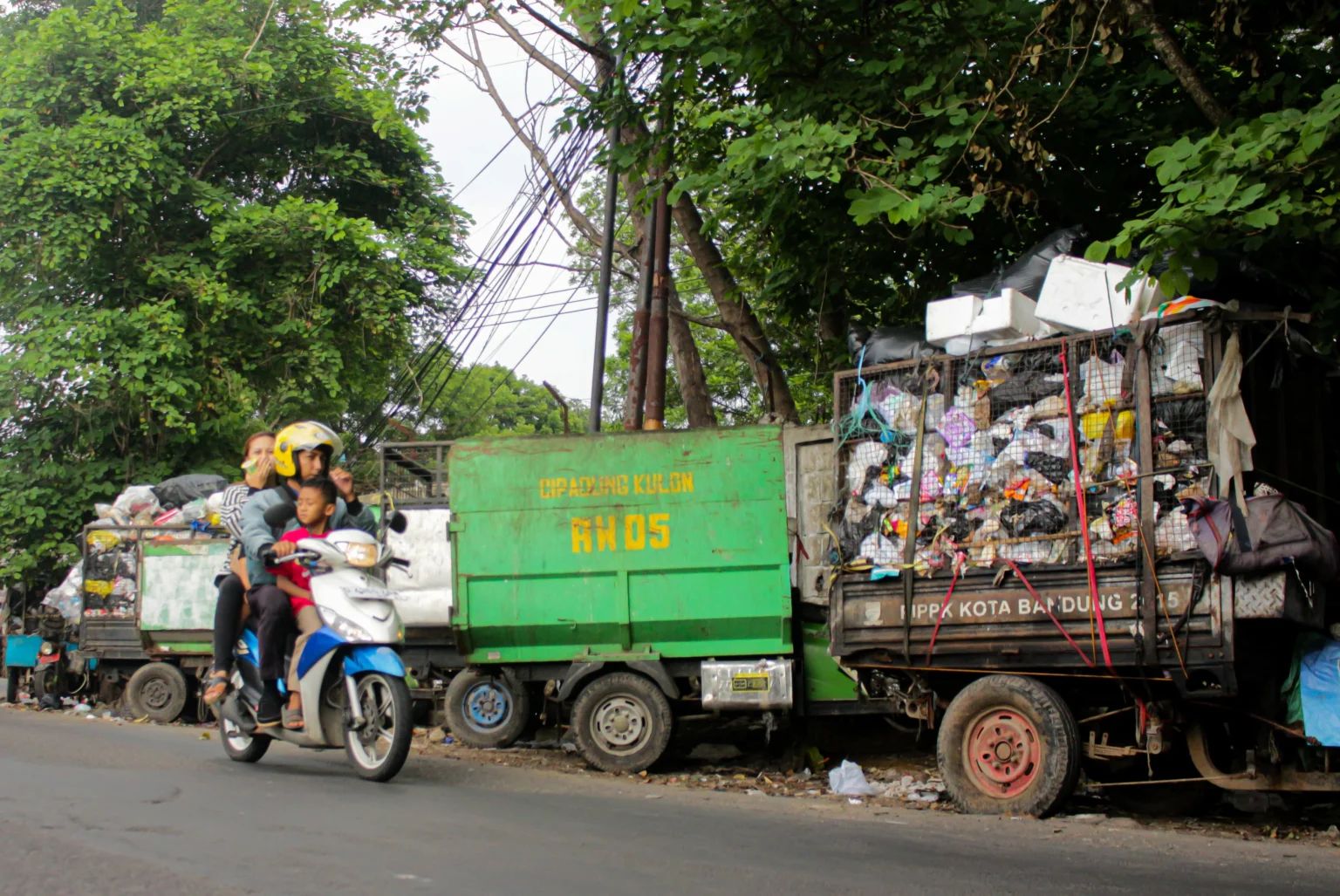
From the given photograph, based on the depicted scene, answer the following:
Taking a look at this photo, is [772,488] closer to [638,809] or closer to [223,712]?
[638,809]

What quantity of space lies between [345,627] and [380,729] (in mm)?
570

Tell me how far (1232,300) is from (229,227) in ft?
50.4

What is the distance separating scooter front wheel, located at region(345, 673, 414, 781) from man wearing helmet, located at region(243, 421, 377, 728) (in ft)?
2.05

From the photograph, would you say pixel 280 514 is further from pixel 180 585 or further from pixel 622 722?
pixel 180 585

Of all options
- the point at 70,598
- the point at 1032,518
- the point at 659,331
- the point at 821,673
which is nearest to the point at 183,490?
the point at 70,598

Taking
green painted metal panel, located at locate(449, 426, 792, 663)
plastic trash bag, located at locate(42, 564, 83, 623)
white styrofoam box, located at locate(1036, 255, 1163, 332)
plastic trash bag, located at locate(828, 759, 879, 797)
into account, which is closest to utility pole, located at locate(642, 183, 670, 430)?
green painted metal panel, located at locate(449, 426, 792, 663)

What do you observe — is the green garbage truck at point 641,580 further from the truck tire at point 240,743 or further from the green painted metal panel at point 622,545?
the truck tire at point 240,743

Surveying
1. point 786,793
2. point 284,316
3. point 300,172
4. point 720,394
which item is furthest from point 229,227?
point 786,793

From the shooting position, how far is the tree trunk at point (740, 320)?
13914 mm

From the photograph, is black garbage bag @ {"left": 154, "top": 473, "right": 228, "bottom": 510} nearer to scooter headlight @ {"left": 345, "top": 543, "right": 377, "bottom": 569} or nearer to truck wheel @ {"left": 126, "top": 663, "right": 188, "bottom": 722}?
truck wheel @ {"left": 126, "top": 663, "right": 188, "bottom": 722}

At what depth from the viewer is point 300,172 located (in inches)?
840

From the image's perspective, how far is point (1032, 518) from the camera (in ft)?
23.4

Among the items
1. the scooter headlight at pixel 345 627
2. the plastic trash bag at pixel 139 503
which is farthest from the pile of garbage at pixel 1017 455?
the plastic trash bag at pixel 139 503

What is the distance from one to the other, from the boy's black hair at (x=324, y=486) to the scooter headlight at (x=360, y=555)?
43cm
